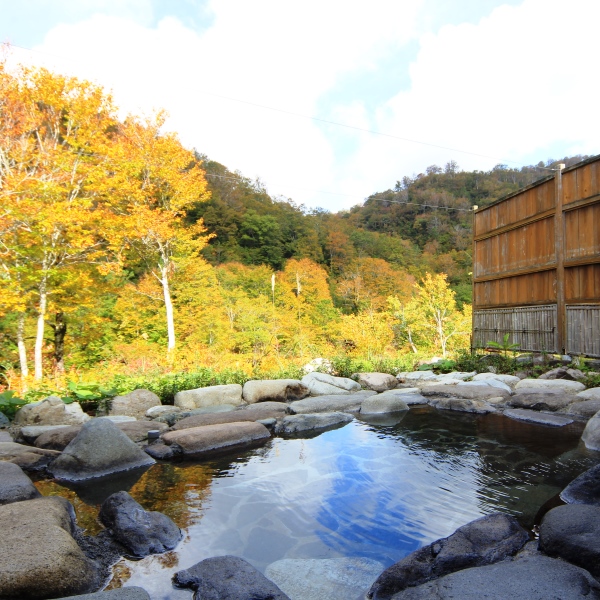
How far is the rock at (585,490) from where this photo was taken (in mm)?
3379

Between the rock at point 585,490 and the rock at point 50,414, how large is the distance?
5.75m

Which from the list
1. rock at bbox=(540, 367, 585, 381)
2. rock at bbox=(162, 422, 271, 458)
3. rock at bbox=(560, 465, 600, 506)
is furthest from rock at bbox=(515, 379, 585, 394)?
rock at bbox=(162, 422, 271, 458)

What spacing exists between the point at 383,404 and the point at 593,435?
9.87ft

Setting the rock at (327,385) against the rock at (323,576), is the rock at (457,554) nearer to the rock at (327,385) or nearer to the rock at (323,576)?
the rock at (323,576)

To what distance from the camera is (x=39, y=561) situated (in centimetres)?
231

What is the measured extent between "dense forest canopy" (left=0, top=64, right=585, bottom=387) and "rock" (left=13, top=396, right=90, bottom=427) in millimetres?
2872

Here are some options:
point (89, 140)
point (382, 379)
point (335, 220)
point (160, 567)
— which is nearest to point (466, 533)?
point (160, 567)

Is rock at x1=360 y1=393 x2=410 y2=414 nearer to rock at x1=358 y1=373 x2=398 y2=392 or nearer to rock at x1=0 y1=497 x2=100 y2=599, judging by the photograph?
rock at x1=358 y1=373 x2=398 y2=392

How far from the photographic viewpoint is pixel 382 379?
31.2 feet

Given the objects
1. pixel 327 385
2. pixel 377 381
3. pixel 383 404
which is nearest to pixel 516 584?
pixel 383 404

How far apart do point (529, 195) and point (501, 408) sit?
4832 millimetres

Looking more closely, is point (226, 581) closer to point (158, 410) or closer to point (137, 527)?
point (137, 527)

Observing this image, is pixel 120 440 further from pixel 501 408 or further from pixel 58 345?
pixel 58 345

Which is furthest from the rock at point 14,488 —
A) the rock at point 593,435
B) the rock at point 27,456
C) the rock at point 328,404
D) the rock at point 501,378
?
the rock at point 501,378
